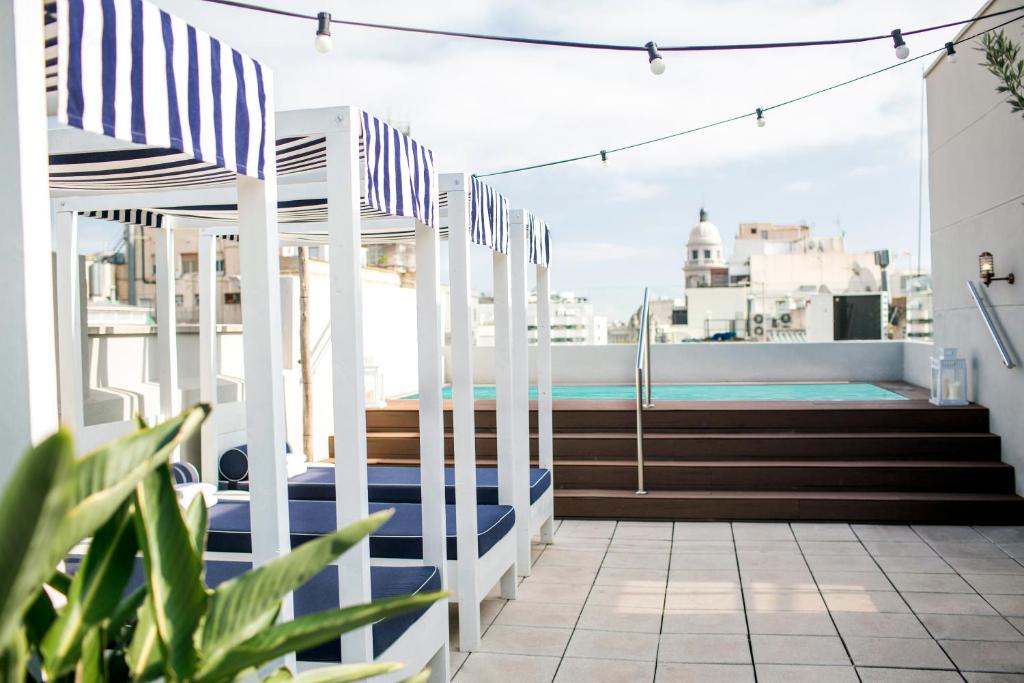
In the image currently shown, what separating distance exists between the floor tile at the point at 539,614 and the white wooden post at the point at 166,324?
7.80 ft

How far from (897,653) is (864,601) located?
27.8 inches

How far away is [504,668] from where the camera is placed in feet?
12.3

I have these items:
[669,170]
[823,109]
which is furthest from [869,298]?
[669,170]

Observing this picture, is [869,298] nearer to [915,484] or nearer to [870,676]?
[915,484]

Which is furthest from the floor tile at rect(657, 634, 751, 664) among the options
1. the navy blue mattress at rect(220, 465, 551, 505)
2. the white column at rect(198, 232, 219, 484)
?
the white column at rect(198, 232, 219, 484)

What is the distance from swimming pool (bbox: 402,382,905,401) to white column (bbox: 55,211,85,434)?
4.80m

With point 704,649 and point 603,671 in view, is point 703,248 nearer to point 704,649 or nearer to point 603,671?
point 704,649

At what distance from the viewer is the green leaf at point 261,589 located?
123 centimetres

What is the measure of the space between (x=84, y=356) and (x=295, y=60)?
30.9 feet

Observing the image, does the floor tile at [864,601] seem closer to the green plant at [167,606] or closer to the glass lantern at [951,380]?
the glass lantern at [951,380]

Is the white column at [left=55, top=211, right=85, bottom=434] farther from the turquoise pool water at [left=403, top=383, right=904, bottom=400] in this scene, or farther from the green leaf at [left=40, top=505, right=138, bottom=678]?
the turquoise pool water at [left=403, top=383, right=904, bottom=400]

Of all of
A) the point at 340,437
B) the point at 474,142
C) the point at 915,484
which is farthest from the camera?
the point at 474,142

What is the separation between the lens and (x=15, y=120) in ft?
5.12

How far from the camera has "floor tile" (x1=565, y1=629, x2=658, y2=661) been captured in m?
3.83
